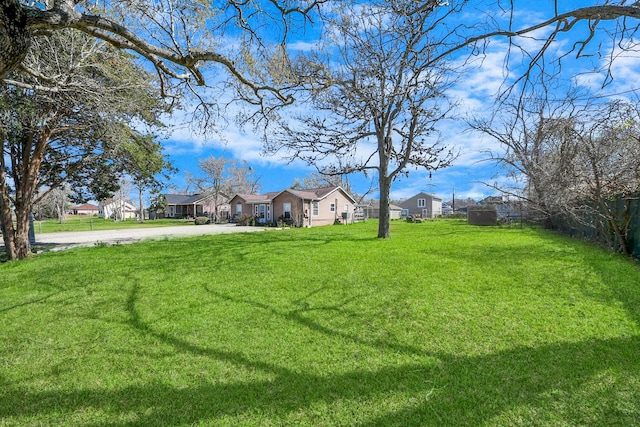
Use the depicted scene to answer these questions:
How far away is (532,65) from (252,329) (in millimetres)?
4301

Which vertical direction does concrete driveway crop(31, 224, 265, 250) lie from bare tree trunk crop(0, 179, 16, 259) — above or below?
below

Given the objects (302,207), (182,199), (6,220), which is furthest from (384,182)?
(182,199)

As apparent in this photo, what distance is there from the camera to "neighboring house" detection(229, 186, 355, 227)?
84.2 feet

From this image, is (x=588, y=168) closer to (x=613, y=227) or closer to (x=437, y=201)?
(x=613, y=227)

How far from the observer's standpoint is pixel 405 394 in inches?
94.7

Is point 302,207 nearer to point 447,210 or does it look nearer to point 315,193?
point 315,193

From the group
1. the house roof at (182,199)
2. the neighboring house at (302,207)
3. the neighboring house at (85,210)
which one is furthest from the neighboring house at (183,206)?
the neighboring house at (85,210)

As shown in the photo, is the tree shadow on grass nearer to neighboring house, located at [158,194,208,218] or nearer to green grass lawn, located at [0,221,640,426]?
green grass lawn, located at [0,221,640,426]

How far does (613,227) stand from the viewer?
8117mm

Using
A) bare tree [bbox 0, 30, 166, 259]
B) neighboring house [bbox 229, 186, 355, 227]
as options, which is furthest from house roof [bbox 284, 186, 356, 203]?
bare tree [bbox 0, 30, 166, 259]

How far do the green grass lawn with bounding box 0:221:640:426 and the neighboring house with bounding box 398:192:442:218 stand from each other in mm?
43725

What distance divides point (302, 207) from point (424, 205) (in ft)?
99.1

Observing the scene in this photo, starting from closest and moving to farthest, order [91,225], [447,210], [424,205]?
[91,225] → [424,205] → [447,210]

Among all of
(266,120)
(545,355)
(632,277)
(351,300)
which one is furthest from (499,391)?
(266,120)
